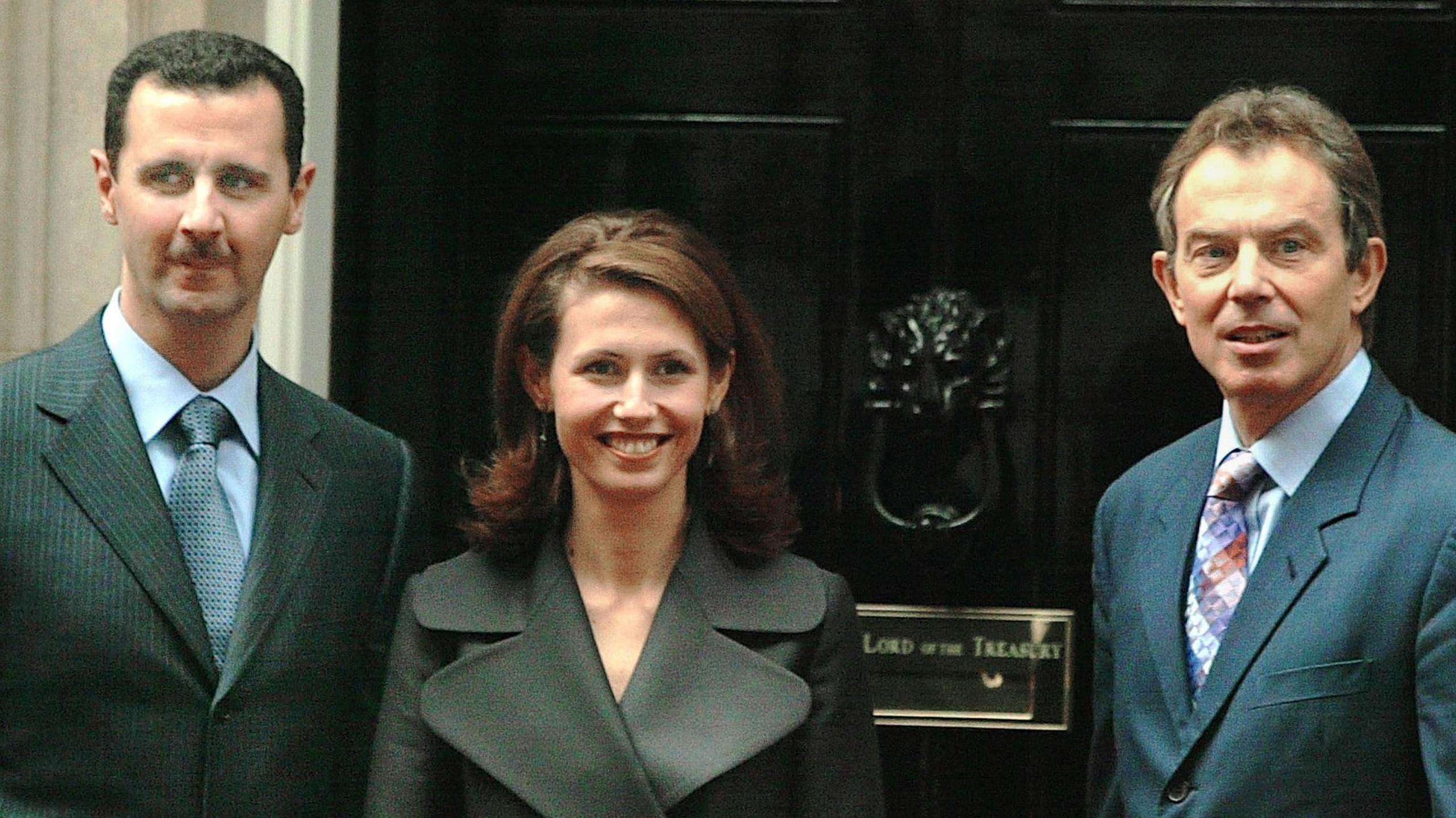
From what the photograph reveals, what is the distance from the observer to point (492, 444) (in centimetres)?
458

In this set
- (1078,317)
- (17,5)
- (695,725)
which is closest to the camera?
(695,725)

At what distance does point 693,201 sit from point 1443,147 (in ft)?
5.10

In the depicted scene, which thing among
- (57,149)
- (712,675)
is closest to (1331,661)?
(712,675)

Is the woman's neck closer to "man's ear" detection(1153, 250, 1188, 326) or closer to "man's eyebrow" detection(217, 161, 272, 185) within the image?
"man's eyebrow" detection(217, 161, 272, 185)

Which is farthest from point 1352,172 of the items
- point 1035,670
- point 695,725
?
point 1035,670

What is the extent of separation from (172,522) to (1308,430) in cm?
169

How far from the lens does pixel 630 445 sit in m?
3.10

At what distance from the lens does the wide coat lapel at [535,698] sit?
9.94 feet

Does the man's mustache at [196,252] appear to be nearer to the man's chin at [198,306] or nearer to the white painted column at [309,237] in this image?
the man's chin at [198,306]

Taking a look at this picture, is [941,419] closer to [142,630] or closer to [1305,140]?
[1305,140]

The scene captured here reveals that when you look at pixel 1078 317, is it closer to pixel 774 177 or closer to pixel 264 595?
pixel 774 177

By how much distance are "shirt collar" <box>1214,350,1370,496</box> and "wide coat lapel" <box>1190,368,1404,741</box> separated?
1cm

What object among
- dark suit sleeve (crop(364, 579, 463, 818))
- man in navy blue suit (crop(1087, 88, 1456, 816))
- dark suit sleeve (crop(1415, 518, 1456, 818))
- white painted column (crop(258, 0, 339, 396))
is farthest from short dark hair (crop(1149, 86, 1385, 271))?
white painted column (crop(258, 0, 339, 396))

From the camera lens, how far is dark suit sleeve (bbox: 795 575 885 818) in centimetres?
308
